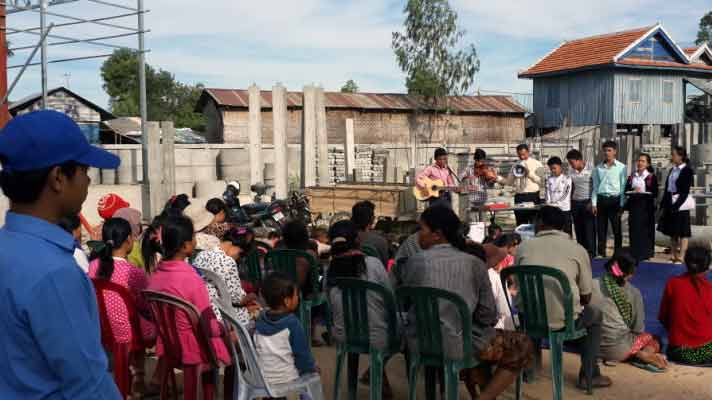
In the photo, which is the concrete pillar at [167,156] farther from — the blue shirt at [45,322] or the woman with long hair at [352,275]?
the blue shirt at [45,322]

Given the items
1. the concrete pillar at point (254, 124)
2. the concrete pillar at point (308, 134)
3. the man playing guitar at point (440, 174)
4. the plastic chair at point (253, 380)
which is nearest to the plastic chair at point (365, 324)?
the plastic chair at point (253, 380)

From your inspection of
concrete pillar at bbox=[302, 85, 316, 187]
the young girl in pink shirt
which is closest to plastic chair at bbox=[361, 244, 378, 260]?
the young girl in pink shirt

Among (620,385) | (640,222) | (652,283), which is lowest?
(620,385)

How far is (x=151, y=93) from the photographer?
5203 centimetres

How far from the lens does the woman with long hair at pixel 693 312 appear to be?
5.39m

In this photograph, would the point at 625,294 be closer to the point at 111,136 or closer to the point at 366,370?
A: the point at 366,370

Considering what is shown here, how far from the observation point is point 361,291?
438 cm

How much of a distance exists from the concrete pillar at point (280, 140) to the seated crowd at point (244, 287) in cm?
663

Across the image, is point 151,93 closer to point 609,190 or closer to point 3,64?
point 3,64

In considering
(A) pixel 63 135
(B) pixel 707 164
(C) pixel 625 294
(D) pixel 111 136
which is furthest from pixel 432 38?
(A) pixel 63 135

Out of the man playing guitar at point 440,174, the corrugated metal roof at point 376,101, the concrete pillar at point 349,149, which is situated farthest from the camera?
the corrugated metal roof at point 376,101

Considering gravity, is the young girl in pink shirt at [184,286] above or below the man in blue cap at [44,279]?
below

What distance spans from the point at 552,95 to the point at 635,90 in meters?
3.60

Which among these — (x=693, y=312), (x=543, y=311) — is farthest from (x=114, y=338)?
(x=693, y=312)
